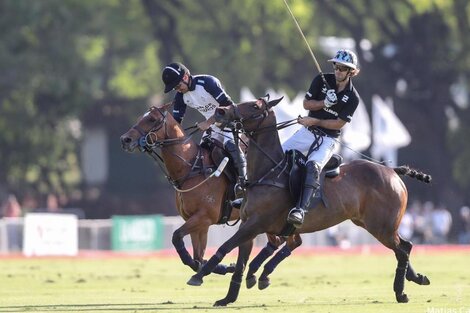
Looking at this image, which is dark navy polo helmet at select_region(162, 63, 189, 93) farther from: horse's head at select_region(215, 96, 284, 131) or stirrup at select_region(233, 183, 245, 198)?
horse's head at select_region(215, 96, 284, 131)

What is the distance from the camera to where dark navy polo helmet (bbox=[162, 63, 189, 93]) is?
51.0ft

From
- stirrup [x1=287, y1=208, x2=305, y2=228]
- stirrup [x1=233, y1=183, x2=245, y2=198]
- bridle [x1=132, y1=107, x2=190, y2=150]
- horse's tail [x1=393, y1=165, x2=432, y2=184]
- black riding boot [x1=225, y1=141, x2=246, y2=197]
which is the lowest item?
stirrup [x1=287, y1=208, x2=305, y2=228]

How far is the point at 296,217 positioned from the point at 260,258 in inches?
74.3

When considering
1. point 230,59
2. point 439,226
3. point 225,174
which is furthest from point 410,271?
point 230,59

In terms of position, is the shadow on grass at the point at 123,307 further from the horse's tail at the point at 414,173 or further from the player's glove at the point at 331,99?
the player's glove at the point at 331,99

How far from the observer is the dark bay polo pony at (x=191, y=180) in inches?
606

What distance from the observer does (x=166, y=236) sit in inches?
1203

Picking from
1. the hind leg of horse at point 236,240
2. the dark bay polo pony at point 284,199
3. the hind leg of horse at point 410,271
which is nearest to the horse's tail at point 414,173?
the dark bay polo pony at point 284,199

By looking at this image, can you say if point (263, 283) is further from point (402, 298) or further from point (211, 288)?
point (211, 288)

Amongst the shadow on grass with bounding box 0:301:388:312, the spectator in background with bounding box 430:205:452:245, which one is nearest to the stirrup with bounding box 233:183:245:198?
the shadow on grass with bounding box 0:301:388:312

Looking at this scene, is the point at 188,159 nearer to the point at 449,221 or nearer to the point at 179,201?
the point at 179,201

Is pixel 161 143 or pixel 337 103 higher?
pixel 337 103

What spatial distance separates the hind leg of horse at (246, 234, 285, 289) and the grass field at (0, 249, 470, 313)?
249 millimetres

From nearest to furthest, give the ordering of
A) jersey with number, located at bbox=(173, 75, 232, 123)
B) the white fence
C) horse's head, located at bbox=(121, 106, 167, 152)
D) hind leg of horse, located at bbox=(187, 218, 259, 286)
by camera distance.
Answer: hind leg of horse, located at bbox=(187, 218, 259, 286) < horse's head, located at bbox=(121, 106, 167, 152) < jersey with number, located at bbox=(173, 75, 232, 123) < the white fence
